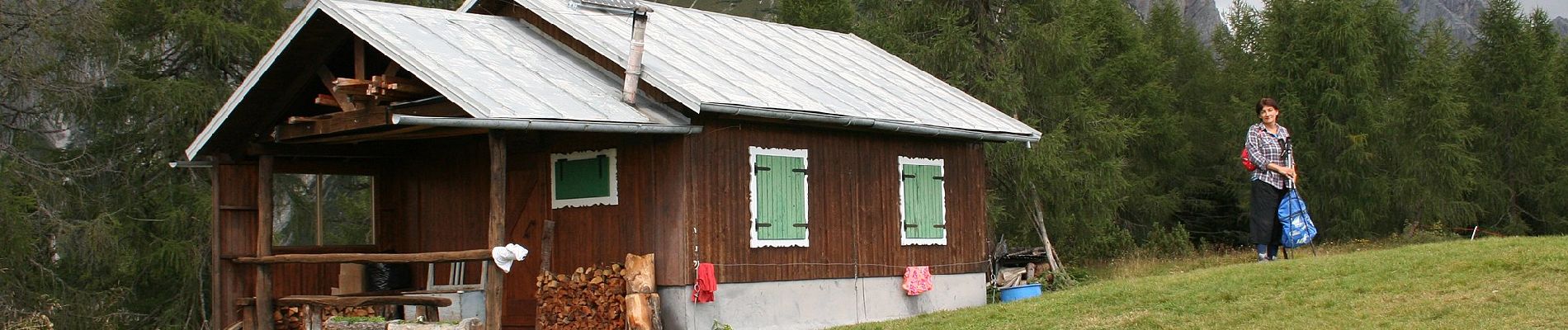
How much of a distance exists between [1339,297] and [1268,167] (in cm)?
300

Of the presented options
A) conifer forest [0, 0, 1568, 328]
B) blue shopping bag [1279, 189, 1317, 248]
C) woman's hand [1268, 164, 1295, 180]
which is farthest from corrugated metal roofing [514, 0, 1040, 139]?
conifer forest [0, 0, 1568, 328]

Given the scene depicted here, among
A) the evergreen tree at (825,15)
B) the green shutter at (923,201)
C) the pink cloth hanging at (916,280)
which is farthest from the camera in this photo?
the evergreen tree at (825,15)

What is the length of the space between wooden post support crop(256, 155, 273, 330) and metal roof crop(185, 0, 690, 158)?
495mm

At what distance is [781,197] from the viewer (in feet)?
46.6

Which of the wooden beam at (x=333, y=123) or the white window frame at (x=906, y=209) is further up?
the wooden beam at (x=333, y=123)

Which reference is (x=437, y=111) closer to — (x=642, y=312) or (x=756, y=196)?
(x=642, y=312)

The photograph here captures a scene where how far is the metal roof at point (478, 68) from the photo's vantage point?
11.9 m

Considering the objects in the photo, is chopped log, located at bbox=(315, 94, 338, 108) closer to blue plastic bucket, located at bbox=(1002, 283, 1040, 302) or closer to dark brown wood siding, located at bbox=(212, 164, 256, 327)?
dark brown wood siding, located at bbox=(212, 164, 256, 327)

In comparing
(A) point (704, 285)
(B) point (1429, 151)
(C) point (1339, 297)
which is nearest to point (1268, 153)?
(C) point (1339, 297)

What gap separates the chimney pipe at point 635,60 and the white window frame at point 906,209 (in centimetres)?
383

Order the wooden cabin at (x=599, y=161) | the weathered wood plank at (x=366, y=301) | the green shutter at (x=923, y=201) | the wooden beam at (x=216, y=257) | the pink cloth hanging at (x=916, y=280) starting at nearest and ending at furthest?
the weathered wood plank at (x=366, y=301), the wooden cabin at (x=599, y=161), the wooden beam at (x=216, y=257), the pink cloth hanging at (x=916, y=280), the green shutter at (x=923, y=201)

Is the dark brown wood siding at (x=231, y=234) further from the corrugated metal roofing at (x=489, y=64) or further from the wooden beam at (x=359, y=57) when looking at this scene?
the wooden beam at (x=359, y=57)

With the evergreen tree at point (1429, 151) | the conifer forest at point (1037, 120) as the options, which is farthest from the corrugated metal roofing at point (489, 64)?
the evergreen tree at point (1429, 151)

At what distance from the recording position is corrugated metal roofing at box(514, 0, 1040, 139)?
13.6 metres
